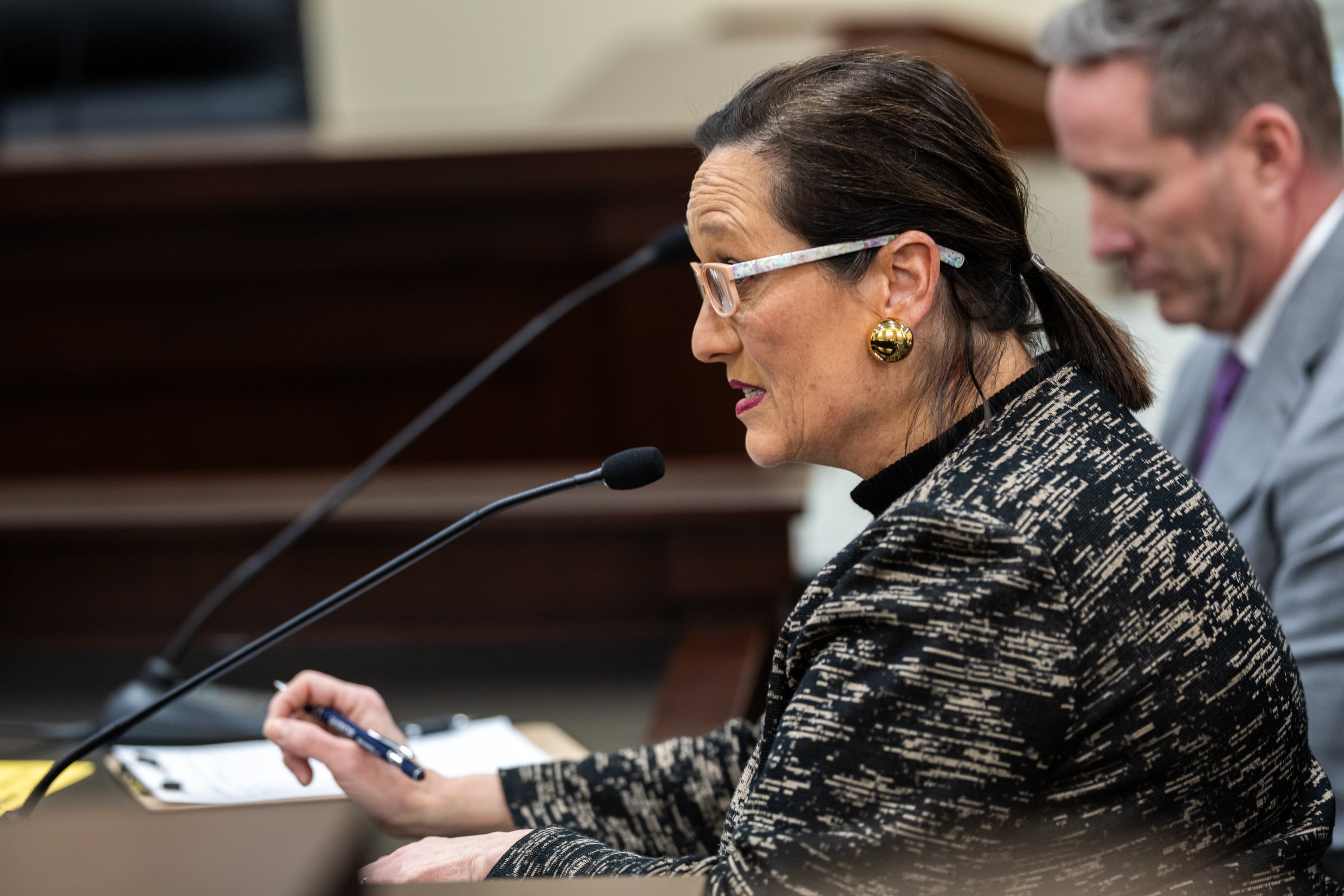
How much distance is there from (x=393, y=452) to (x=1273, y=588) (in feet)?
3.08

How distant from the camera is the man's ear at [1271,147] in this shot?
6.05 ft

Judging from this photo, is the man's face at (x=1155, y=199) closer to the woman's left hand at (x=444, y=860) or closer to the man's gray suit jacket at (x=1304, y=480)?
the man's gray suit jacket at (x=1304, y=480)

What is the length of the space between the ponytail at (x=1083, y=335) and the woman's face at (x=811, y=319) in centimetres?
12

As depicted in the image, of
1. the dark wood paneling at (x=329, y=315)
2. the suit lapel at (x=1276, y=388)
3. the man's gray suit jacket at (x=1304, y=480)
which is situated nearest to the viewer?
the man's gray suit jacket at (x=1304, y=480)

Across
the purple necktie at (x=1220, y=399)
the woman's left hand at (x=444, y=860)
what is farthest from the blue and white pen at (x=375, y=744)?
the purple necktie at (x=1220, y=399)

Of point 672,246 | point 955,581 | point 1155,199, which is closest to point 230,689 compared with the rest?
point 672,246

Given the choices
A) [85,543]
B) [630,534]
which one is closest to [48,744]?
[85,543]

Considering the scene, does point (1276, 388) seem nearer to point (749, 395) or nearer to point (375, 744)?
point (749, 395)

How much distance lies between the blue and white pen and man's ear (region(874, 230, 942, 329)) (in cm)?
55

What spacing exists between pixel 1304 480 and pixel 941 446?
27.8 inches

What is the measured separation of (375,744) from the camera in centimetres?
124

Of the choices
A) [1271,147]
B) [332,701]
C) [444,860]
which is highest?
[1271,147]

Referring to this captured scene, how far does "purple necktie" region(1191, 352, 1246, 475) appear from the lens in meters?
1.94

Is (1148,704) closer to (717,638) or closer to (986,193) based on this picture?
(986,193)
